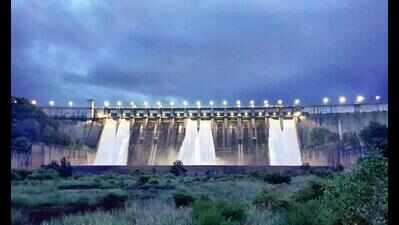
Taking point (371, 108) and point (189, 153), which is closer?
point (371, 108)

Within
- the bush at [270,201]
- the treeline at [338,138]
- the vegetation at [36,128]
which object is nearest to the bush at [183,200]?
the bush at [270,201]

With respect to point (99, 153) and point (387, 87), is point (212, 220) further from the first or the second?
point (99, 153)

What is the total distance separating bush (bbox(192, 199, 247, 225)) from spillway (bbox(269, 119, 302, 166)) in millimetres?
27895

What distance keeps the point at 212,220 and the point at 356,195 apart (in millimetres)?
1786

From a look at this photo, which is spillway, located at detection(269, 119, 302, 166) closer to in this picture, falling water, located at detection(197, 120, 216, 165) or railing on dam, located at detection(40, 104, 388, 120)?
railing on dam, located at detection(40, 104, 388, 120)

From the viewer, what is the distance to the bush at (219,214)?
5883 mm

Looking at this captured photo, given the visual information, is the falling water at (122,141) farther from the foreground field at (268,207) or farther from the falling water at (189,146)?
the foreground field at (268,207)

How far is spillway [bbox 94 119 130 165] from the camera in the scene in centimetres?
3584

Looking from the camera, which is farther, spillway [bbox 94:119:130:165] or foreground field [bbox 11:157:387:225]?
spillway [bbox 94:119:130:165]

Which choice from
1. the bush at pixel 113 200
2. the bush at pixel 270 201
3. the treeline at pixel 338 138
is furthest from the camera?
the treeline at pixel 338 138

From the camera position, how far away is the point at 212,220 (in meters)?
5.88

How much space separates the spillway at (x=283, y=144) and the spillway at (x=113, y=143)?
33.8ft

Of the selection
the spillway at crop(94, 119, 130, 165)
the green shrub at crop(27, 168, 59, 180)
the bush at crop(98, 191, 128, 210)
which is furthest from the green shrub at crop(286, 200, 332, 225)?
the spillway at crop(94, 119, 130, 165)
